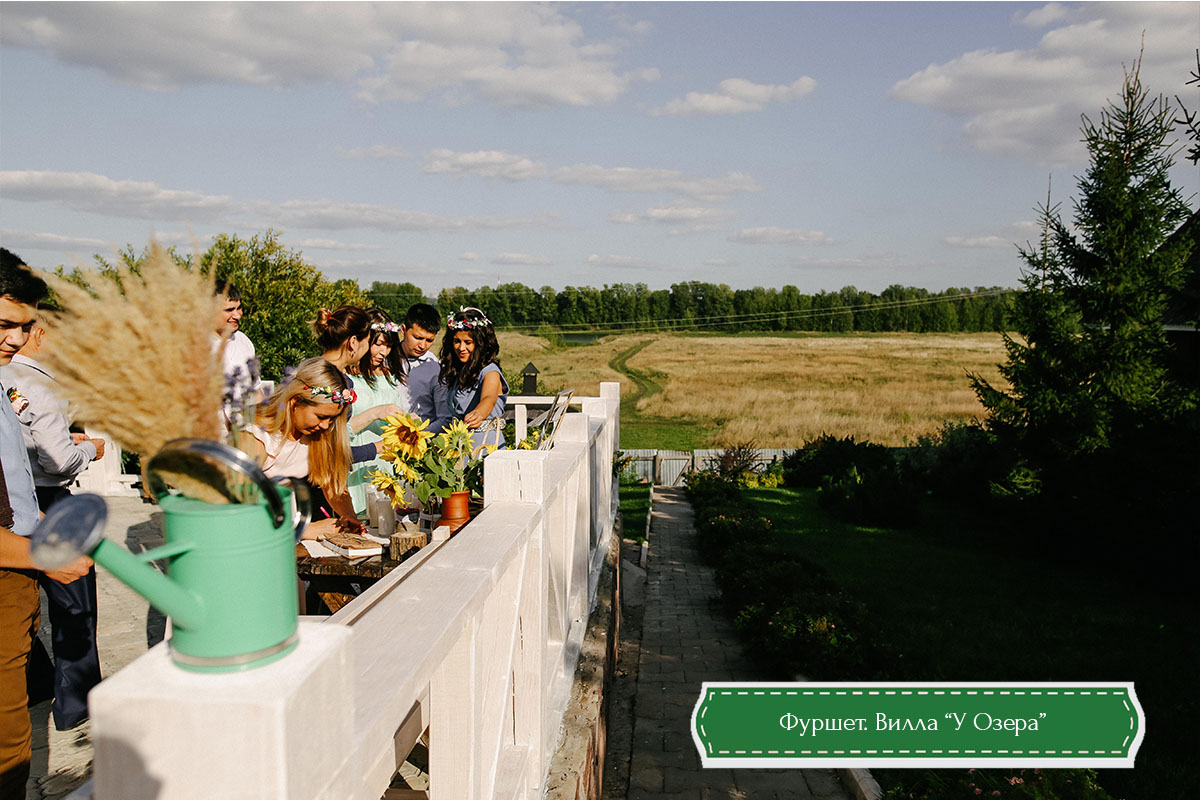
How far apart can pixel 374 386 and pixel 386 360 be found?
0.94 feet

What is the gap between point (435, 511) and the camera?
3826 millimetres

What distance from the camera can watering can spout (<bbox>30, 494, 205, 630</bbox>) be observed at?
0.75m

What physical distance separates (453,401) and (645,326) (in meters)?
95.6

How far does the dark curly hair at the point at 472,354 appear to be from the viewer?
4.96 metres

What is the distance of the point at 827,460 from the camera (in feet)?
60.4

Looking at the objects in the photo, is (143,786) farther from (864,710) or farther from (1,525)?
(864,710)

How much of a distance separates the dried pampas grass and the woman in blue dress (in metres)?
3.91

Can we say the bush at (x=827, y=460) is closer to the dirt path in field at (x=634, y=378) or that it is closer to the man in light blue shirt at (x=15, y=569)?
the man in light blue shirt at (x=15, y=569)

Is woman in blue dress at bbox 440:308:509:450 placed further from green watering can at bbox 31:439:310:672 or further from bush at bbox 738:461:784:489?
bush at bbox 738:461:784:489

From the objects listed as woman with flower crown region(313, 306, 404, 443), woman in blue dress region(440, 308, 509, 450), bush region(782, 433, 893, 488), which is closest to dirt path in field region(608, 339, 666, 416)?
bush region(782, 433, 893, 488)

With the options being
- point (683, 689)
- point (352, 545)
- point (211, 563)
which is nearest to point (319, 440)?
point (352, 545)

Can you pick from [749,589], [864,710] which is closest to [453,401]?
[864,710]

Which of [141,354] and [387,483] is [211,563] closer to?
[141,354]

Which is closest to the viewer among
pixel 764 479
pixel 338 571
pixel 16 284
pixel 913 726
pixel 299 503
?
pixel 299 503
